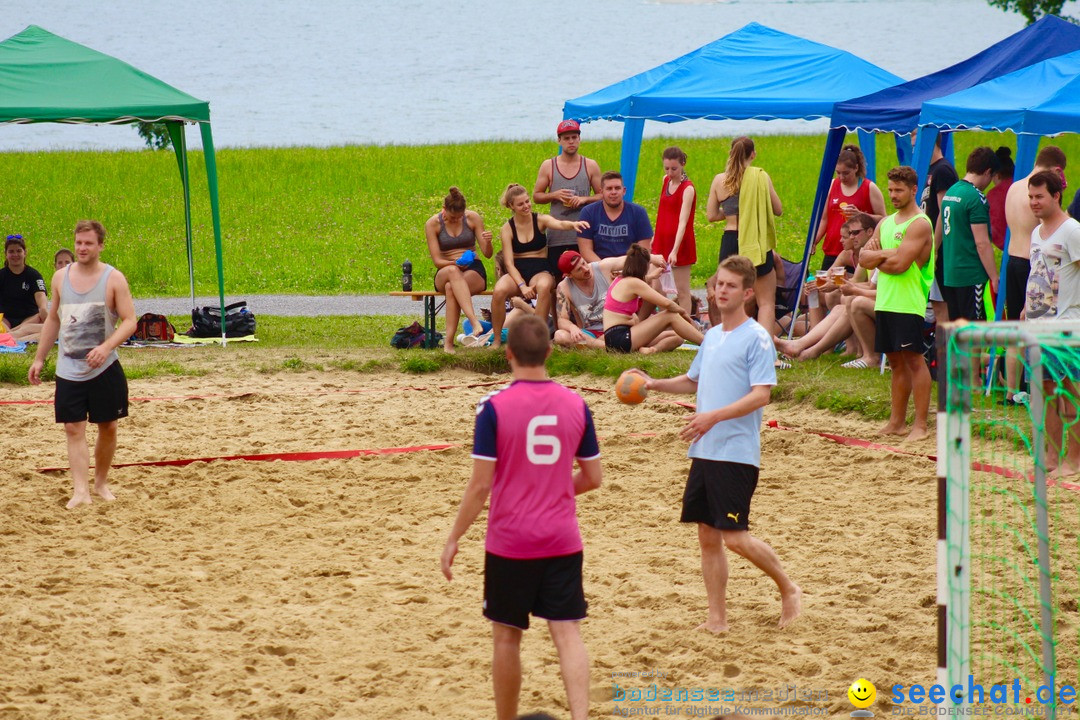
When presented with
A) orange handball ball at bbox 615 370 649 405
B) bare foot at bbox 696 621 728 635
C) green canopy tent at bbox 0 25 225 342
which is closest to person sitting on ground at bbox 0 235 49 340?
green canopy tent at bbox 0 25 225 342

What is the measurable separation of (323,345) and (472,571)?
7058 mm

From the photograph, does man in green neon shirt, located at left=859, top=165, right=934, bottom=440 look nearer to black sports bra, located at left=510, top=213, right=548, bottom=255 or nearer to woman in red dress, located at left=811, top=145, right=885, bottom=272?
woman in red dress, located at left=811, top=145, right=885, bottom=272

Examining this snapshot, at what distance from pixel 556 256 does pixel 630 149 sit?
2.24m

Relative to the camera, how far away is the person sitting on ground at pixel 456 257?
11.4m

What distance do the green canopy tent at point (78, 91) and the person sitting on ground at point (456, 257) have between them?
2.53 metres

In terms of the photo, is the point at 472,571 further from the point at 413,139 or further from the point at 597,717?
the point at 413,139

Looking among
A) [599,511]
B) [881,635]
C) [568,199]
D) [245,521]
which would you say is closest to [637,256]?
[568,199]

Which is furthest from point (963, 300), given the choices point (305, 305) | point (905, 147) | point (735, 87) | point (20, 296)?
point (305, 305)

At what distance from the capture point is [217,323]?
12.9 m

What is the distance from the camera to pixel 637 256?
33.3 ft

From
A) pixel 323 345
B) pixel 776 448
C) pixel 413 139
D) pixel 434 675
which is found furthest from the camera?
pixel 413 139

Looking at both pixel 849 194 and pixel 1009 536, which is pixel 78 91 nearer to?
pixel 849 194

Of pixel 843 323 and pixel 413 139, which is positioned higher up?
pixel 413 139

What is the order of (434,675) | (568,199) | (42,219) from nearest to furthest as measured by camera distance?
(434,675), (568,199), (42,219)
